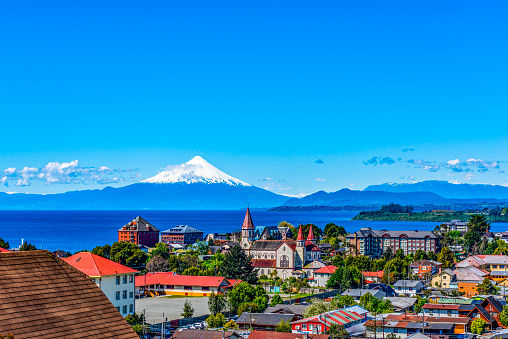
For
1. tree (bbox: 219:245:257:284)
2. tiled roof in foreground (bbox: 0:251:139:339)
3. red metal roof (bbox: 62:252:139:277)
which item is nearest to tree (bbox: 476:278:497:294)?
tree (bbox: 219:245:257:284)

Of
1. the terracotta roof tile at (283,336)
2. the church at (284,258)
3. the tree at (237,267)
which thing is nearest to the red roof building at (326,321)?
the terracotta roof tile at (283,336)

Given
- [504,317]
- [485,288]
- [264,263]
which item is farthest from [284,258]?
[504,317]

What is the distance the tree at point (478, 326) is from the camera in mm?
38688

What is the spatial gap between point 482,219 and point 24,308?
114m

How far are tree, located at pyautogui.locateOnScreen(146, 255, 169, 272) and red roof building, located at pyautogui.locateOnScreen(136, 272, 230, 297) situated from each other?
13.7 m

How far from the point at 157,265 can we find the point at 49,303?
67.0 m

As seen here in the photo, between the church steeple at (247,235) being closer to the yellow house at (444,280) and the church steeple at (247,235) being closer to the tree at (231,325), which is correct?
the yellow house at (444,280)

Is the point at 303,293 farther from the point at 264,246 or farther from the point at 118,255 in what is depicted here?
the point at 118,255

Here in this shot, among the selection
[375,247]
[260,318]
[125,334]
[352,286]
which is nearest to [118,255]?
[352,286]

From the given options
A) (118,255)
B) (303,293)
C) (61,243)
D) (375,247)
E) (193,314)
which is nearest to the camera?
(193,314)

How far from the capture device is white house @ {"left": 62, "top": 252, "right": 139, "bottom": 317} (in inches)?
1444

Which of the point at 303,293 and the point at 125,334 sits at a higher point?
the point at 125,334

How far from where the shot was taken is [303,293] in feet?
206

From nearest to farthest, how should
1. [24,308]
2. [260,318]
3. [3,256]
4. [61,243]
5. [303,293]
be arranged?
[24,308], [3,256], [260,318], [303,293], [61,243]
